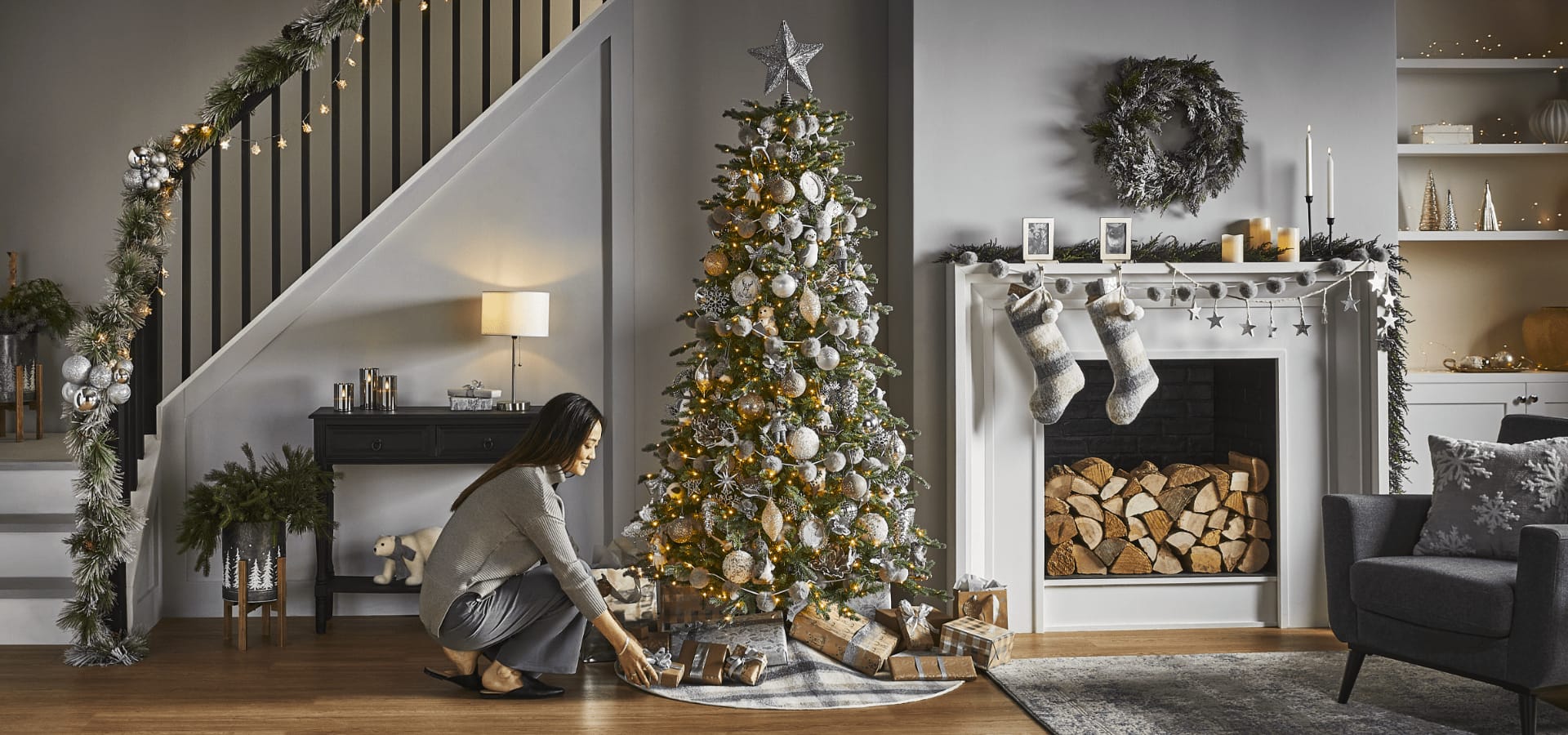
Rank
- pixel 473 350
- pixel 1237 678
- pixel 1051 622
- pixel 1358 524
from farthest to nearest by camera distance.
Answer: pixel 473 350, pixel 1051 622, pixel 1237 678, pixel 1358 524

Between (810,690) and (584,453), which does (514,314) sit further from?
(810,690)

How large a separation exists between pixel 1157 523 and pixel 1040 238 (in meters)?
1.19

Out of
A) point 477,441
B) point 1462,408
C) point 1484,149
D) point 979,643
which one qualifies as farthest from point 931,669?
point 1484,149

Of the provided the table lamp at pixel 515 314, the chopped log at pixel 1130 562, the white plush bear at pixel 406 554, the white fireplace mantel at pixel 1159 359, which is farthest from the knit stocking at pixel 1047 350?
the white plush bear at pixel 406 554

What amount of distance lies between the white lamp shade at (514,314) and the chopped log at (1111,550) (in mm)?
2309

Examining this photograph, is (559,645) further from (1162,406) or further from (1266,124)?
(1266,124)

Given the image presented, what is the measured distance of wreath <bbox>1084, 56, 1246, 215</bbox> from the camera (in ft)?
13.5

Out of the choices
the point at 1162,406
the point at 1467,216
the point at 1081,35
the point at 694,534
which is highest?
the point at 1081,35

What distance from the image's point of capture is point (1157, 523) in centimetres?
424

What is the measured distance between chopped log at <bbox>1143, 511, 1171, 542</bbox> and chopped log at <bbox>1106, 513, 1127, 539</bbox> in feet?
0.30

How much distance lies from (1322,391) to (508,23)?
372 cm

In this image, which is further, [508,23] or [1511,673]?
[508,23]

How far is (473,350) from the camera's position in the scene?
4547 mm

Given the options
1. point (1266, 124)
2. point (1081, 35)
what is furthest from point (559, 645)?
point (1266, 124)
